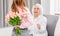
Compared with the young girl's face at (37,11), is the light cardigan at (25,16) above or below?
below

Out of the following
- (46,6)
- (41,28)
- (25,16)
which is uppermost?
(46,6)

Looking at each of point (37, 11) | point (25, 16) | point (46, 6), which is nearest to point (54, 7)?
point (46, 6)

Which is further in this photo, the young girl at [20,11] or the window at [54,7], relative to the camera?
the window at [54,7]

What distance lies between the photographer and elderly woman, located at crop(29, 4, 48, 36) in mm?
1525

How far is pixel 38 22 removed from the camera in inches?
60.9

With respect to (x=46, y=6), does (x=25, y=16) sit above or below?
below

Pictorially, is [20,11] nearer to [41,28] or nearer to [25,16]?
[25,16]

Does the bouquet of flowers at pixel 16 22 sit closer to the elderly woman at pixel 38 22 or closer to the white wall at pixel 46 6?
the elderly woman at pixel 38 22

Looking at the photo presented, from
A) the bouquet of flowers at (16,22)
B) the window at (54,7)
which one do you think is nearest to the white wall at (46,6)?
the window at (54,7)

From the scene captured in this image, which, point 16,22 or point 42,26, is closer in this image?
point 16,22

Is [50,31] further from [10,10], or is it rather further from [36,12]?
[10,10]

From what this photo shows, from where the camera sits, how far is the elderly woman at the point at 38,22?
1.53m

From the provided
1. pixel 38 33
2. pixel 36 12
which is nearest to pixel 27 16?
pixel 36 12

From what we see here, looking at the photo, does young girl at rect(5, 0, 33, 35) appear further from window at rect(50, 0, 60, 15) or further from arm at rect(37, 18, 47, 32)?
window at rect(50, 0, 60, 15)
